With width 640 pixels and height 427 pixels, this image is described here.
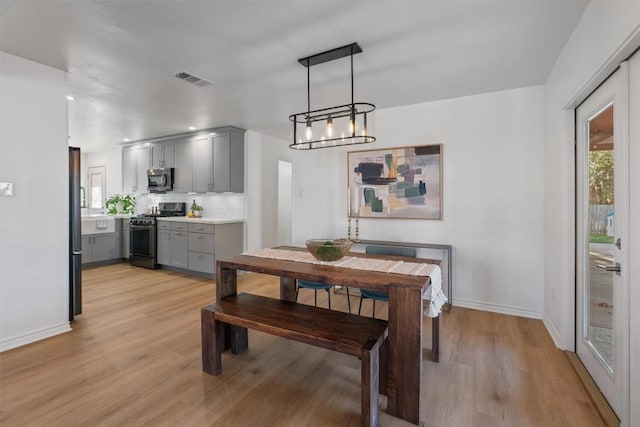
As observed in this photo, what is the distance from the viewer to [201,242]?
496cm

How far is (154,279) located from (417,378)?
4384mm

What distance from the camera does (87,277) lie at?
4.88m

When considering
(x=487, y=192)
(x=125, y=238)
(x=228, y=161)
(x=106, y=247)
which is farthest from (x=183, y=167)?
(x=487, y=192)

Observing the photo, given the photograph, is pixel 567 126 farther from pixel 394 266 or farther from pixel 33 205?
pixel 33 205

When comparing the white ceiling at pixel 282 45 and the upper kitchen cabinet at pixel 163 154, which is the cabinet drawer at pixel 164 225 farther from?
the white ceiling at pixel 282 45

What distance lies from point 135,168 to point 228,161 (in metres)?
2.45

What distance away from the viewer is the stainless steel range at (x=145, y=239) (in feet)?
18.0

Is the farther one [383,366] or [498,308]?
[498,308]

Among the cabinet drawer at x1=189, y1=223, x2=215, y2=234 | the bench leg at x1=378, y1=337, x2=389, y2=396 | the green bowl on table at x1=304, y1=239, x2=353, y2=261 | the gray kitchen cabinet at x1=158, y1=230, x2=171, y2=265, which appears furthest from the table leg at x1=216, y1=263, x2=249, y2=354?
the gray kitchen cabinet at x1=158, y1=230, x2=171, y2=265

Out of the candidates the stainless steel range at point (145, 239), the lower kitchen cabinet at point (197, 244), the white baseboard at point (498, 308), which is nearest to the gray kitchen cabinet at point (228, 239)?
the lower kitchen cabinet at point (197, 244)

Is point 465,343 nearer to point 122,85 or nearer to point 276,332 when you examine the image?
point 276,332

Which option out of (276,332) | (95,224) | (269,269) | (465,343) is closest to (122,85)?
(269,269)

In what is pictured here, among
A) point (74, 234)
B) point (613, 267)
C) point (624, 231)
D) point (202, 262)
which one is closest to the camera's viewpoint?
point (624, 231)

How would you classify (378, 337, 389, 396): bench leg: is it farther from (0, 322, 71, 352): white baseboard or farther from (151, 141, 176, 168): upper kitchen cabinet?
(151, 141, 176, 168): upper kitchen cabinet
